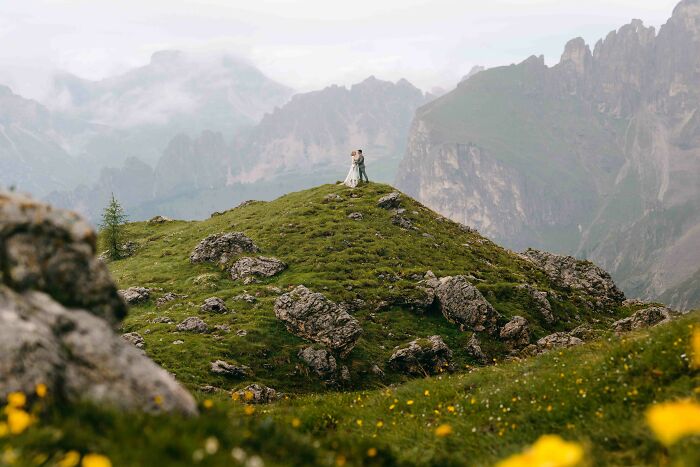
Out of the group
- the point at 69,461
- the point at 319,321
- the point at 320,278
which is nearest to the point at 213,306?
the point at 320,278

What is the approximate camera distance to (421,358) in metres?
34.1

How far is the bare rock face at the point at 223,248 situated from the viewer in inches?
2037

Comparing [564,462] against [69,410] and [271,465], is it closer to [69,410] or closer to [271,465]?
[271,465]

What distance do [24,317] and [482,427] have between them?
366 inches

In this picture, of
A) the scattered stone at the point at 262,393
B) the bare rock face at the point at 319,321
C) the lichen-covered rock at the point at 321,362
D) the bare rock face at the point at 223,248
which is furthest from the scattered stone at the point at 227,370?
the bare rock face at the point at 223,248

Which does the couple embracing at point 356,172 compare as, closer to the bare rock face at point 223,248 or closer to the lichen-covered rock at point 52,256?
the bare rock face at point 223,248

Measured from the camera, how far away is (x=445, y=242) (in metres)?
59.5

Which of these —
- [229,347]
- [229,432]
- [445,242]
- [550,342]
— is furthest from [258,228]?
[229,432]

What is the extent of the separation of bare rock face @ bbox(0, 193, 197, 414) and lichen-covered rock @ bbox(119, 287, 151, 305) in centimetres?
3722

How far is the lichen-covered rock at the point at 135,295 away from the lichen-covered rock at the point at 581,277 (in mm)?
43056

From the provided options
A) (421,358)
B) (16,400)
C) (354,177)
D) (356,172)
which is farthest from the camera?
(354,177)

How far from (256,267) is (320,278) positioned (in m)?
6.56

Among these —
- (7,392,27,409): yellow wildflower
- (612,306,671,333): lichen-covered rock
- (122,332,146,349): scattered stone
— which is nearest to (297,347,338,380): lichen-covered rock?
(122,332,146,349): scattered stone

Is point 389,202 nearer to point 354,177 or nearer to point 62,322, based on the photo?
point 354,177
